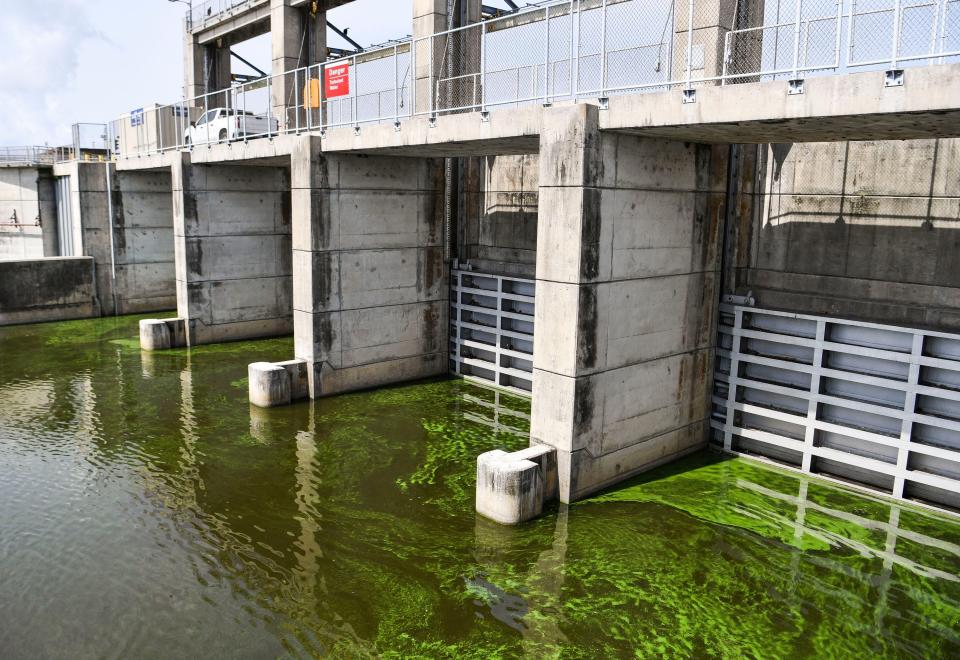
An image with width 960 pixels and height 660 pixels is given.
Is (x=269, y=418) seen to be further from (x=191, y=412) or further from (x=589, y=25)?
(x=589, y=25)

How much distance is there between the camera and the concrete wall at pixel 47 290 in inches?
866

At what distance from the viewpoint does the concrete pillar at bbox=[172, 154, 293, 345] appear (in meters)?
19.6

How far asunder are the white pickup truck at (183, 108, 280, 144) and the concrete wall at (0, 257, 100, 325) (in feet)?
18.3

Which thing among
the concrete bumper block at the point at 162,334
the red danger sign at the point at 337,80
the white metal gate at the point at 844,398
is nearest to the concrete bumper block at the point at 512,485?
the white metal gate at the point at 844,398

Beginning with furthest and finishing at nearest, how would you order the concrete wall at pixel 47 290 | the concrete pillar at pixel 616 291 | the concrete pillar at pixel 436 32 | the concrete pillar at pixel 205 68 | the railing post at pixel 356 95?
1. the concrete pillar at pixel 205 68
2. the concrete wall at pixel 47 290
3. the concrete pillar at pixel 436 32
4. the railing post at pixel 356 95
5. the concrete pillar at pixel 616 291

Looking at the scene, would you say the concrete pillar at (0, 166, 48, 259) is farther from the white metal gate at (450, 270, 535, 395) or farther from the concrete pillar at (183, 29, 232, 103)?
the white metal gate at (450, 270, 535, 395)

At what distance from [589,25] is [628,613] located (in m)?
8.07

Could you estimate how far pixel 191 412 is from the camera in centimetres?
1427

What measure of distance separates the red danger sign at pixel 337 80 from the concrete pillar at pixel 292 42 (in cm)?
753

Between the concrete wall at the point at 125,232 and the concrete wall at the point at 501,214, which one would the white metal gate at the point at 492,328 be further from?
the concrete wall at the point at 125,232

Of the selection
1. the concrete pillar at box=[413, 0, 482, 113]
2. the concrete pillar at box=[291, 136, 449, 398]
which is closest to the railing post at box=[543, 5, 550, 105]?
the concrete pillar at box=[291, 136, 449, 398]

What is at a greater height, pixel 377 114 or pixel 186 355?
pixel 377 114

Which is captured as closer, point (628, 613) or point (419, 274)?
point (628, 613)

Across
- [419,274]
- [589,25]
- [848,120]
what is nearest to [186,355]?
[419,274]
